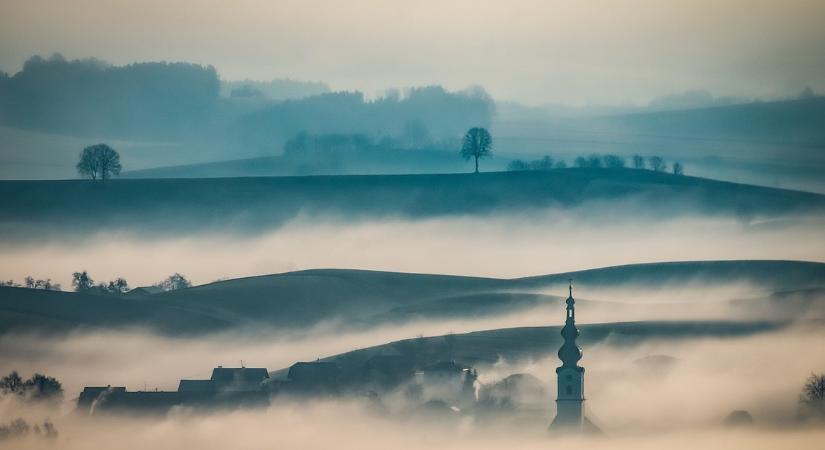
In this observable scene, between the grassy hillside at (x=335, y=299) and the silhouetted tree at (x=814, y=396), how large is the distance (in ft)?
98.0

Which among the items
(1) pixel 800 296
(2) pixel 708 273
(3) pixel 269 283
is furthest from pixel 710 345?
(3) pixel 269 283

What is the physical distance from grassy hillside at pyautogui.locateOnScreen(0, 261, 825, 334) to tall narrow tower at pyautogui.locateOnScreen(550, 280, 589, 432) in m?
37.0

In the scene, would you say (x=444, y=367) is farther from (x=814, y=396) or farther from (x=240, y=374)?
(x=814, y=396)

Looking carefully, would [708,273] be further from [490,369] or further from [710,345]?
[490,369]

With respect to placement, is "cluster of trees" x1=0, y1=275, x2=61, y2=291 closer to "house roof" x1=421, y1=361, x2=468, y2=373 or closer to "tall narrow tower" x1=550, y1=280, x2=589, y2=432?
"house roof" x1=421, y1=361, x2=468, y2=373

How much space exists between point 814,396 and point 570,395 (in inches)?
579

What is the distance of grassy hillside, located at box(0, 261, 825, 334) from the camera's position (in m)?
180

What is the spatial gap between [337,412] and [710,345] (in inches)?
1340

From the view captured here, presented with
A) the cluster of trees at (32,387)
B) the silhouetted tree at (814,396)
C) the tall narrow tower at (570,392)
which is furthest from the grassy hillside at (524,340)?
the silhouetted tree at (814,396)

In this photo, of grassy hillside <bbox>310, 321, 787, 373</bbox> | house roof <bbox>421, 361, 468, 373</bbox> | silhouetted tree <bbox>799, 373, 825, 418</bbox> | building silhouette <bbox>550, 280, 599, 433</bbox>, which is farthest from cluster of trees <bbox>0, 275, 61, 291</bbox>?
silhouetted tree <bbox>799, 373, 825, 418</bbox>

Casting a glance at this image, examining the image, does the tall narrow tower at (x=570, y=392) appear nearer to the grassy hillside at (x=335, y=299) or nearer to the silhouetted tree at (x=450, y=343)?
the silhouetted tree at (x=450, y=343)

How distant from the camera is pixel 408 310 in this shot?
18888cm

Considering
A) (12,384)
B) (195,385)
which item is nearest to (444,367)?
(195,385)

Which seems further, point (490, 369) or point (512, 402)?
point (490, 369)
